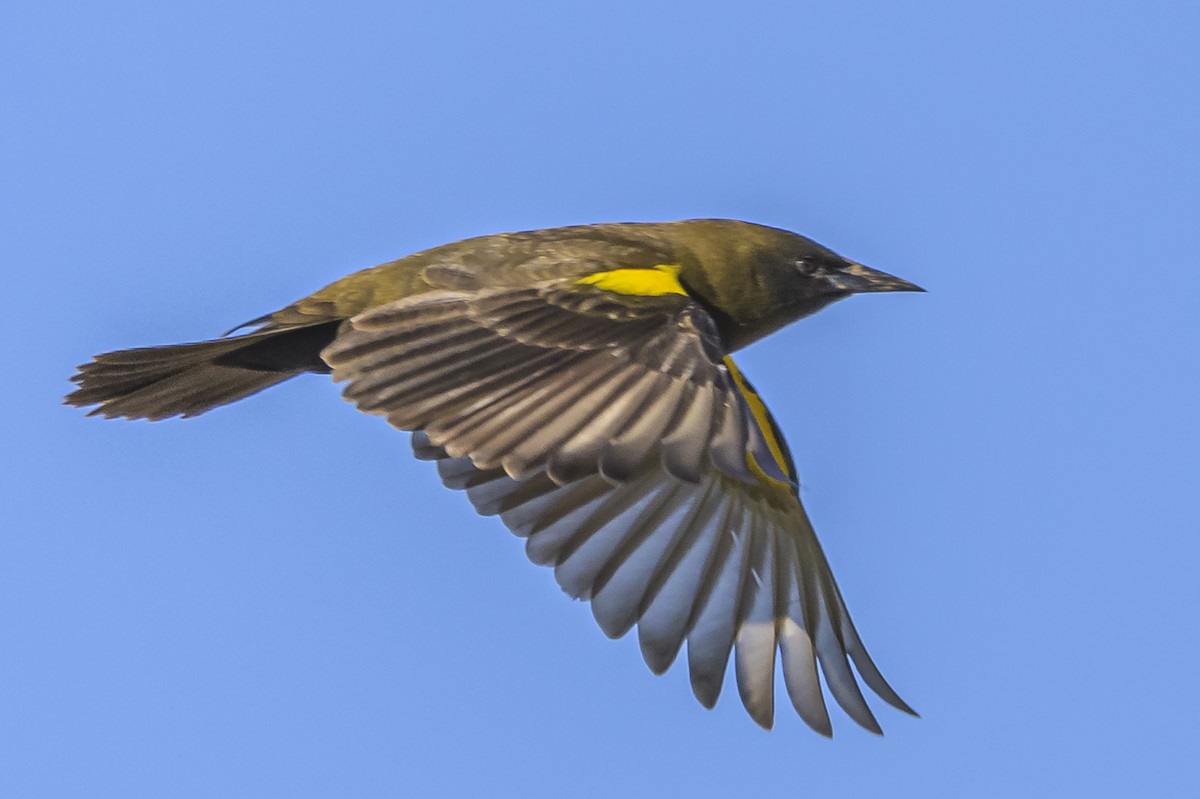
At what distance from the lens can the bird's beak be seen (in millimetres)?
6922

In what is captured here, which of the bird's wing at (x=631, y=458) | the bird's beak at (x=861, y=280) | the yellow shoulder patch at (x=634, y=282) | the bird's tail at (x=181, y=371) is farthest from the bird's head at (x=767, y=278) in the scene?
the bird's tail at (x=181, y=371)

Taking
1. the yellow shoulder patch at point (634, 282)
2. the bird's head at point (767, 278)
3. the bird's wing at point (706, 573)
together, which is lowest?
the bird's wing at point (706, 573)

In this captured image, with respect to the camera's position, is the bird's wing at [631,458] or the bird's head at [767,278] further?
the bird's head at [767,278]

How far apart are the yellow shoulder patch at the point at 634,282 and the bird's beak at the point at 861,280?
0.98 metres

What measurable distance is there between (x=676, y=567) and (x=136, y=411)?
2011 mm

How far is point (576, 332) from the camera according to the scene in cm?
550

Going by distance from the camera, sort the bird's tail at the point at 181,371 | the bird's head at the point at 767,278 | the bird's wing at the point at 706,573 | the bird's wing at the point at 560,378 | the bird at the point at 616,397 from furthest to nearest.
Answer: the bird's head at the point at 767,278 < the bird's wing at the point at 706,573 < the bird's tail at the point at 181,371 < the bird at the point at 616,397 < the bird's wing at the point at 560,378

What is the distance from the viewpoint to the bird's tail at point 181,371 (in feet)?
20.4

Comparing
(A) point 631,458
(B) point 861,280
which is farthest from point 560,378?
(B) point 861,280

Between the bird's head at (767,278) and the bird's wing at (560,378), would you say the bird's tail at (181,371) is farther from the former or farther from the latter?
the bird's head at (767,278)

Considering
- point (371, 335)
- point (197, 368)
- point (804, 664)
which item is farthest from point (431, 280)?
point (804, 664)

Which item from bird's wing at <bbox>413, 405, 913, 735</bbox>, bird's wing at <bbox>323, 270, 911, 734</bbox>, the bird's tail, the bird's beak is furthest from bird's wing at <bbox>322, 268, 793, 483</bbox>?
the bird's beak

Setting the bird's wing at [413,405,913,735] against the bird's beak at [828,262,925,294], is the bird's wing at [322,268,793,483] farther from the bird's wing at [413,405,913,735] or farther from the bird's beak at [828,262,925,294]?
the bird's beak at [828,262,925,294]

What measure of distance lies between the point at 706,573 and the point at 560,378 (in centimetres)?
156
